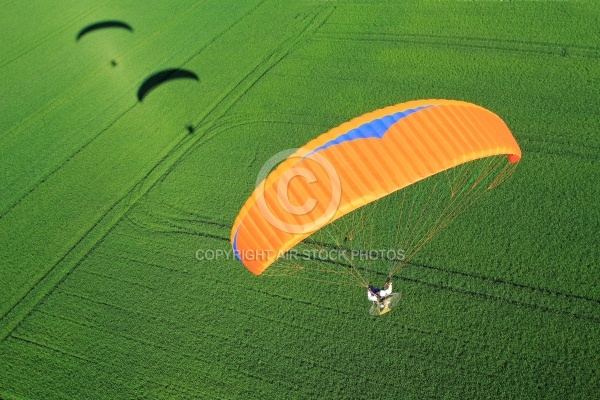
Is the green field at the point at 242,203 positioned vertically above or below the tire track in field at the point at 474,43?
below

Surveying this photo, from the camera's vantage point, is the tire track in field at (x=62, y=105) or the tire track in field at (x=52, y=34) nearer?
the tire track in field at (x=62, y=105)

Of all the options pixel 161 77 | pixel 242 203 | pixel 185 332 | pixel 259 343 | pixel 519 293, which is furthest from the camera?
pixel 161 77

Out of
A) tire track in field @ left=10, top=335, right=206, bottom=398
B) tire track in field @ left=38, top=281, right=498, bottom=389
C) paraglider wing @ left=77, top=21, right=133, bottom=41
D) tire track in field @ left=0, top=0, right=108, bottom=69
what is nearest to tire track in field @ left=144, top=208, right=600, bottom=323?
tire track in field @ left=38, top=281, right=498, bottom=389

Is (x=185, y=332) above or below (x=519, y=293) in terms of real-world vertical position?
below

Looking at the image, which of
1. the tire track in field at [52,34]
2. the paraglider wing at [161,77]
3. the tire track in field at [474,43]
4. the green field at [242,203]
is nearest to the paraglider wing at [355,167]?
the green field at [242,203]

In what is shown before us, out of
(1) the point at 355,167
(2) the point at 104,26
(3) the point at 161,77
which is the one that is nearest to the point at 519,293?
(1) the point at 355,167

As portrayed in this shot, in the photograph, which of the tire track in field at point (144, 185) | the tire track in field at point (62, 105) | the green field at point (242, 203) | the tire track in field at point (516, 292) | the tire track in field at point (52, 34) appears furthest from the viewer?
the tire track in field at point (52, 34)

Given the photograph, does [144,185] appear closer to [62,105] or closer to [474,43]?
[62,105]

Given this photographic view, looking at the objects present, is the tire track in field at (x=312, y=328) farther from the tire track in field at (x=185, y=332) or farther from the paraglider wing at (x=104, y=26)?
the paraglider wing at (x=104, y=26)
